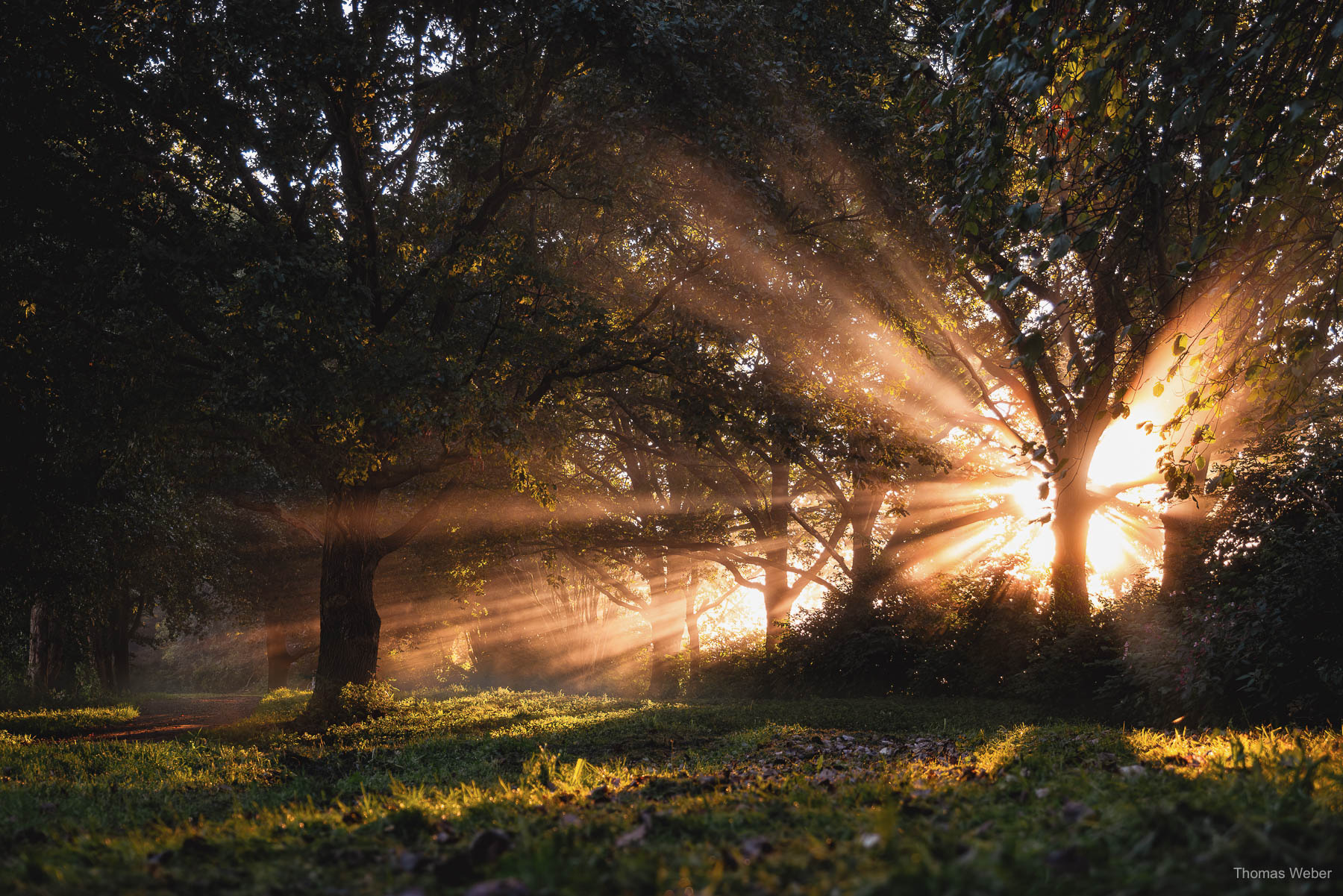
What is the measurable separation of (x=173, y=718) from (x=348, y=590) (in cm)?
801

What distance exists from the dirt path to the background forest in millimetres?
2883

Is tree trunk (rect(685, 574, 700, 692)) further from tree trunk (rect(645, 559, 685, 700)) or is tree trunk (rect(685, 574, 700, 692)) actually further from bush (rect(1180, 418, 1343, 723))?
bush (rect(1180, 418, 1343, 723))

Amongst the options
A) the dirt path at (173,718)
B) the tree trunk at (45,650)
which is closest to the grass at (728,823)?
the dirt path at (173,718)

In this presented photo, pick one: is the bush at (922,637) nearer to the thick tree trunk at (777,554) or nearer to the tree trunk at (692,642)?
the thick tree trunk at (777,554)

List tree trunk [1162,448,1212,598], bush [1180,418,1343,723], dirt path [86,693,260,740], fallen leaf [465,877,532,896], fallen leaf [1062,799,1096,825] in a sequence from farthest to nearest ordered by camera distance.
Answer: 1. dirt path [86,693,260,740]
2. tree trunk [1162,448,1212,598]
3. bush [1180,418,1343,723]
4. fallen leaf [1062,799,1096,825]
5. fallen leaf [465,877,532,896]

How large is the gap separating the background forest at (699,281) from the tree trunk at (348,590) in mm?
68

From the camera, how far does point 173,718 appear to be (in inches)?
703

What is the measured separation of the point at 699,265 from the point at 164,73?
26.7ft

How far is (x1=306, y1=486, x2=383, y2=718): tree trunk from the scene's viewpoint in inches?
532

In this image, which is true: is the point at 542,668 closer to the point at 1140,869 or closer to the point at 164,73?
the point at 164,73

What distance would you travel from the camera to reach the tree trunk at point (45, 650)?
21453 millimetres

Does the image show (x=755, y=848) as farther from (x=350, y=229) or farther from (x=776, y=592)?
(x=776, y=592)

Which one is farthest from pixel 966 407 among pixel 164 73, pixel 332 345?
pixel 164 73

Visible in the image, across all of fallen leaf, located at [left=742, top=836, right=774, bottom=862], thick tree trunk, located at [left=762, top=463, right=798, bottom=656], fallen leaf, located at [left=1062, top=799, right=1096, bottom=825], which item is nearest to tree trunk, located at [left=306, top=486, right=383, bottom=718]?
fallen leaf, located at [left=742, top=836, right=774, bottom=862]
